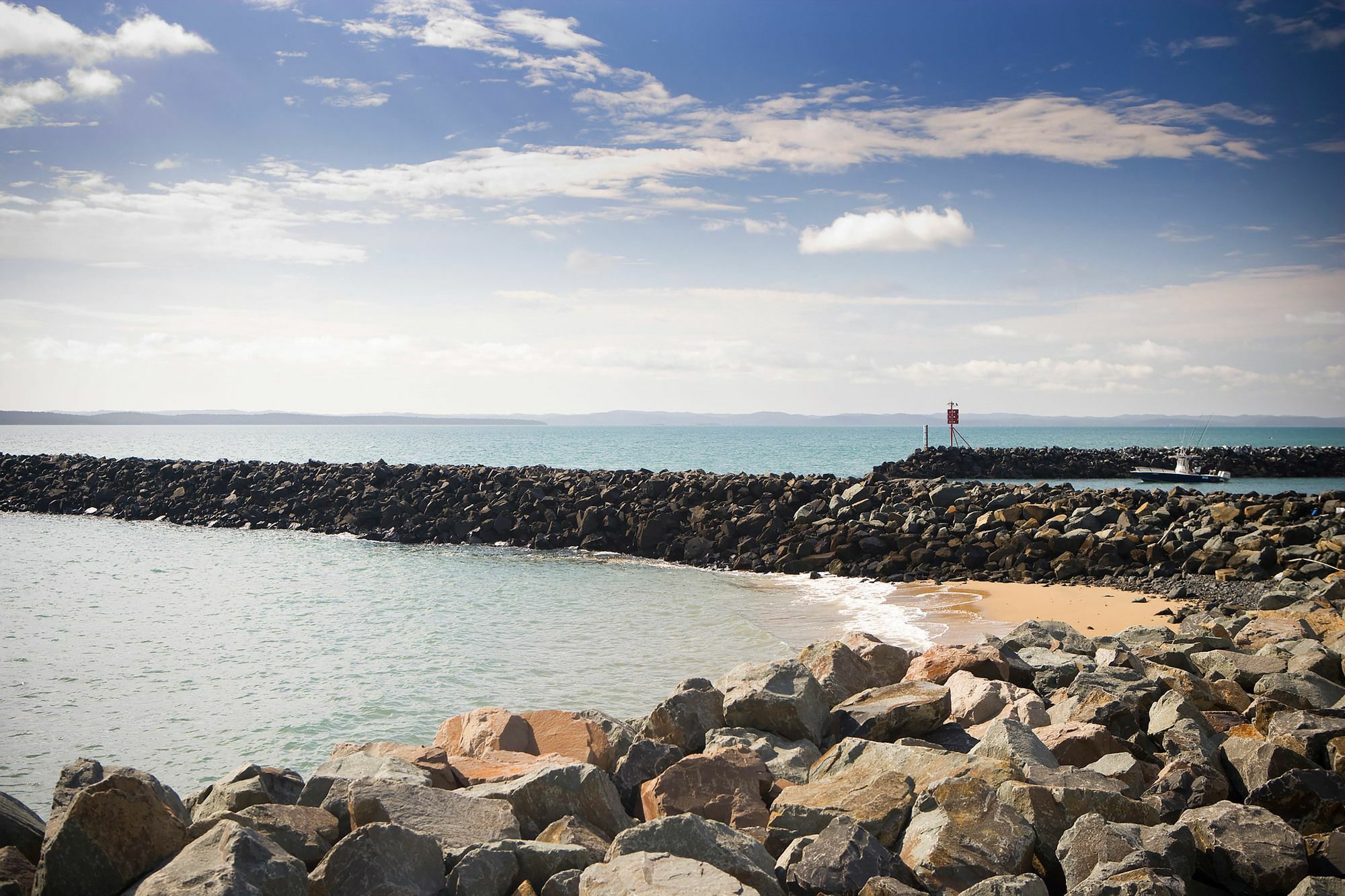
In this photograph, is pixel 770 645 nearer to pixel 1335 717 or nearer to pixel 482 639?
pixel 482 639

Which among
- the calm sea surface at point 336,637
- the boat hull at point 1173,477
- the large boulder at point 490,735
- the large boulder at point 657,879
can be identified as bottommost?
the calm sea surface at point 336,637

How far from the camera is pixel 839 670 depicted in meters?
6.84

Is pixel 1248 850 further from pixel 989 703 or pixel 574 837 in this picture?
pixel 574 837

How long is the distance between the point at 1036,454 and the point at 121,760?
162 ft

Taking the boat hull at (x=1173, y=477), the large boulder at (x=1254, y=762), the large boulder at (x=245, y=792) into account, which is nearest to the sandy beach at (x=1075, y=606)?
the large boulder at (x=1254, y=762)

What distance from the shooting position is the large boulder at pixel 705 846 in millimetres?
3676

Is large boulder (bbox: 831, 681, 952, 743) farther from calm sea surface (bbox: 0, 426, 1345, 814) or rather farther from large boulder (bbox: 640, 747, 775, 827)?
calm sea surface (bbox: 0, 426, 1345, 814)

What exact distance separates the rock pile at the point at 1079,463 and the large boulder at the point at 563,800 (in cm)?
4060

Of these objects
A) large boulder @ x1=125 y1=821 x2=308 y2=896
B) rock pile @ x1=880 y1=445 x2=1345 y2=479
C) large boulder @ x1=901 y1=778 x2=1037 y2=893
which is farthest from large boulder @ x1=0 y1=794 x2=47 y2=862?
rock pile @ x1=880 y1=445 x2=1345 y2=479

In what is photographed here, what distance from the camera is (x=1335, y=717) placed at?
212 inches

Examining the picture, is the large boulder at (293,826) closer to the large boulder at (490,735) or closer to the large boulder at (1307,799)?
the large boulder at (490,735)

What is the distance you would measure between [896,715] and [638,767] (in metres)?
1.77

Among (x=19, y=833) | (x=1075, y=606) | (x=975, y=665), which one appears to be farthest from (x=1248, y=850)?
(x=1075, y=606)

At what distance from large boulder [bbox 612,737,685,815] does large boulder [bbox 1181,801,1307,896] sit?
2.68 m
